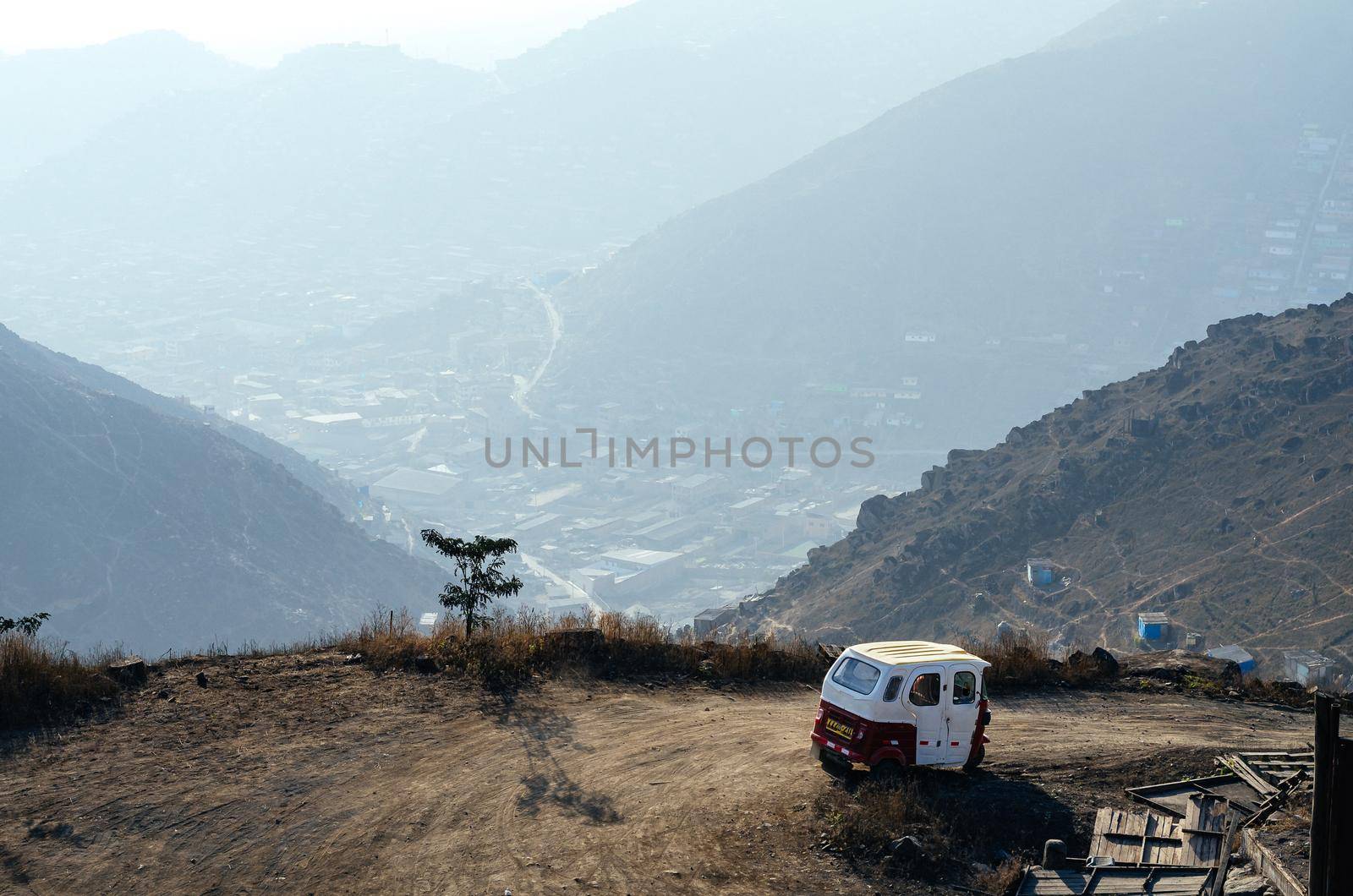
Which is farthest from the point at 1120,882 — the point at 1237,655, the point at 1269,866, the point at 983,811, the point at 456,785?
the point at 1237,655

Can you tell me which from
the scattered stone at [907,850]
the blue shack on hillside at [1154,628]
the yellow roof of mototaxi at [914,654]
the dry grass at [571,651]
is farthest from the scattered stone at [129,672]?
the blue shack on hillside at [1154,628]

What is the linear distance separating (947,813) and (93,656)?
9749mm

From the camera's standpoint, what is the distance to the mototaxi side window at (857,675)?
397 inches

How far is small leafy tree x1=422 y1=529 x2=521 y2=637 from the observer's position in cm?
1333

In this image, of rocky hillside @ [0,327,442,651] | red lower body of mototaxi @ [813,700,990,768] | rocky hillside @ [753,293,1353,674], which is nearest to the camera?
red lower body of mototaxi @ [813,700,990,768]

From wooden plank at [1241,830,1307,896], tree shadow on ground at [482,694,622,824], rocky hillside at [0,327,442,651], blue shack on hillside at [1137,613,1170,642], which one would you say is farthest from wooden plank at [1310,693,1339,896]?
rocky hillside at [0,327,442,651]

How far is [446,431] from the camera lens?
13050 cm

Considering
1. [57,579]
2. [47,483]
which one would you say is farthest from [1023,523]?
[47,483]

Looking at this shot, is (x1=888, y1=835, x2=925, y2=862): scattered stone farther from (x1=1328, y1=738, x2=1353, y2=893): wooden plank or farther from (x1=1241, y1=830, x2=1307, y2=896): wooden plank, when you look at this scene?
(x1=1328, y1=738, x2=1353, y2=893): wooden plank

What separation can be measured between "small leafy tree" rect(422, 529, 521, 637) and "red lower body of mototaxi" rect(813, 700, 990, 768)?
4.60m

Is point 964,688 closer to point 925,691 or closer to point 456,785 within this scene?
point 925,691

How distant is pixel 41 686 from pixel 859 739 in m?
7.97

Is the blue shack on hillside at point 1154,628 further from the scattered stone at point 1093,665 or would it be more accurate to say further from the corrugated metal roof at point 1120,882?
the corrugated metal roof at point 1120,882

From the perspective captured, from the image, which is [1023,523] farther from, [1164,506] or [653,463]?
[653,463]
